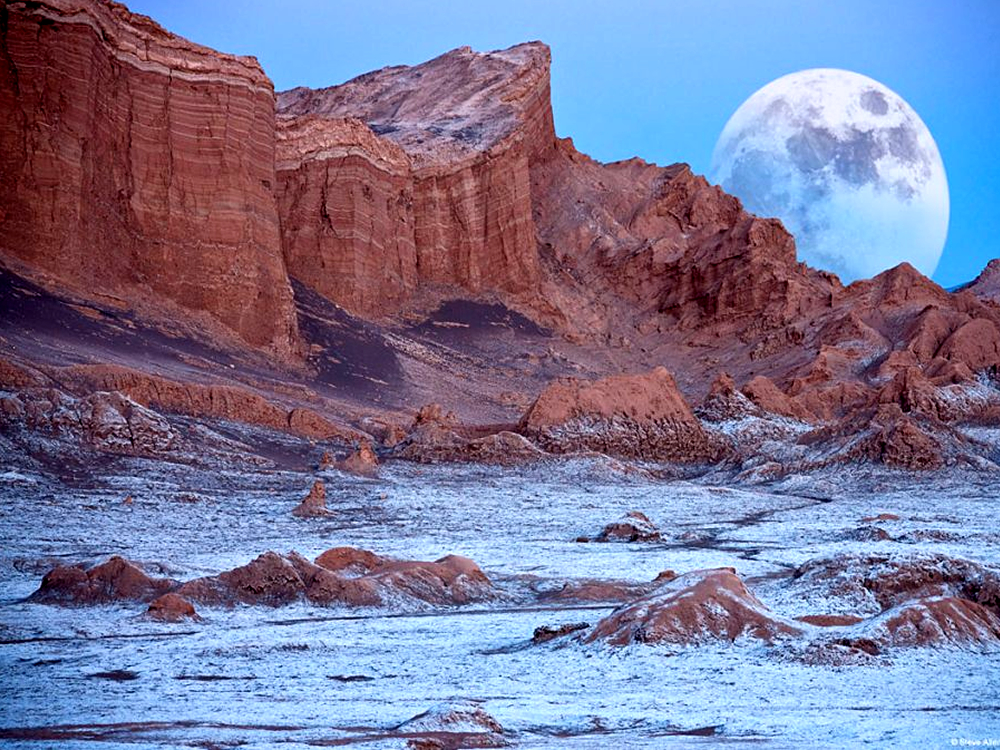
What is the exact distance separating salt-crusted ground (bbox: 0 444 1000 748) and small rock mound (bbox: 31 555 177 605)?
0.36 m

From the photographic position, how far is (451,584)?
16.1 meters

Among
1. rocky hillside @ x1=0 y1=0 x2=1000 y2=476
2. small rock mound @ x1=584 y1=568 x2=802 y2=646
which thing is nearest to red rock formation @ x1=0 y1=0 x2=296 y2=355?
rocky hillside @ x1=0 y1=0 x2=1000 y2=476

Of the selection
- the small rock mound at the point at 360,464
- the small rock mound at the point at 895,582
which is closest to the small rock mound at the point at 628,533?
the small rock mound at the point at 895,582

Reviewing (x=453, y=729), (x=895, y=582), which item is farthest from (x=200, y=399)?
(x=453, y=729)

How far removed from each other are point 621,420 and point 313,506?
1510 centimetres

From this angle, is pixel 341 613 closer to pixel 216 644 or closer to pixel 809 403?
pixel 216 644

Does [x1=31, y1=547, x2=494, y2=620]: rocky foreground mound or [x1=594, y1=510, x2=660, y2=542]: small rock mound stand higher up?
[x1=594, y1=510, x2=660, y2=542]: small rock mound

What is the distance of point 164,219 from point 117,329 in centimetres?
758

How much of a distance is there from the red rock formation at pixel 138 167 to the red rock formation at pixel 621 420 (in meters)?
14.2

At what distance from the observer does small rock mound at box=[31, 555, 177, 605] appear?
1502 centimetres

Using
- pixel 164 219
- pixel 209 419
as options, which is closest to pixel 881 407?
pixel 209 419

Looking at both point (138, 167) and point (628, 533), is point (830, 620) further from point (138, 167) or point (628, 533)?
point (138, 167)

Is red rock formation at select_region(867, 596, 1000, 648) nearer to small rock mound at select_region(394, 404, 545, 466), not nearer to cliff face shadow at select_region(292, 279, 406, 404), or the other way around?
small rock mound at select_region(394, 404, 545, 466)

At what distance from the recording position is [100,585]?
1518 cm
